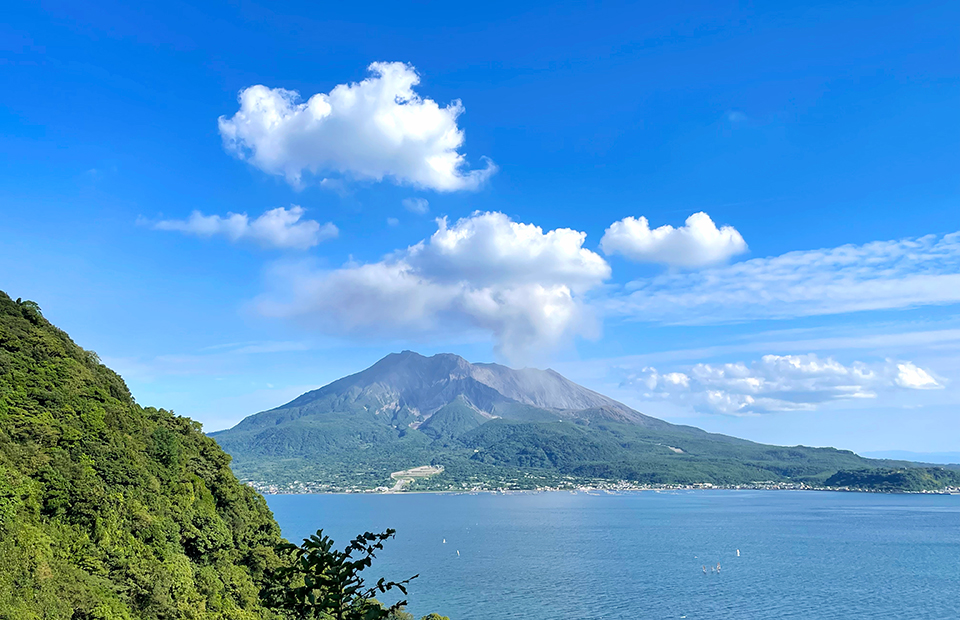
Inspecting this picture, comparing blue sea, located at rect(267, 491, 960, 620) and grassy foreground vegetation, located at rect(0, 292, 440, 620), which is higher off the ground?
grassy foreground vegetation, located at rect(0, 292, 440, 620)

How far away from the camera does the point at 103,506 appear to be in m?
28.2

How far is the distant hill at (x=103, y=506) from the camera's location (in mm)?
22828

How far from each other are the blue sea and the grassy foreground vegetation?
35.0m

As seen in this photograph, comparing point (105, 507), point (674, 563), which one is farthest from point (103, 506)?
point (674, 563)

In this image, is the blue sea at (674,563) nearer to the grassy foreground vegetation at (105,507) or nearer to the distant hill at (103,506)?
the grassy foreground vegetation at (105,507)

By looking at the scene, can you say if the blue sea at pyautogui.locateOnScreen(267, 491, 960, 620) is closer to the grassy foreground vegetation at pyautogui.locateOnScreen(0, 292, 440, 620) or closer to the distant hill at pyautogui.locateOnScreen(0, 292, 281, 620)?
the grassy foreground vegetation at pyautogui.locateOnScreen(0, 292, 440, 620)

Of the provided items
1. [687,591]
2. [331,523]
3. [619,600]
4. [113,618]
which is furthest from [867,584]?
[331,523]

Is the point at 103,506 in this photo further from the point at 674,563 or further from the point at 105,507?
the point at 674,563

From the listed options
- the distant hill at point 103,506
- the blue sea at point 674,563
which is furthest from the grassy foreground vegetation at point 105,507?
the blue sea at point 674,563

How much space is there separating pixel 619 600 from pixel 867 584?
111ft

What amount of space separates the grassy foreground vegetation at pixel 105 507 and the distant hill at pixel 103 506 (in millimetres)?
64

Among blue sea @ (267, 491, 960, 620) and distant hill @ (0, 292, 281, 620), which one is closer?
distant hill @ (0, 292, 281, 620)

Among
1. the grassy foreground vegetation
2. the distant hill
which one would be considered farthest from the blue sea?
the distant hill

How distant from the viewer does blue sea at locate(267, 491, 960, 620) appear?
6806cm
